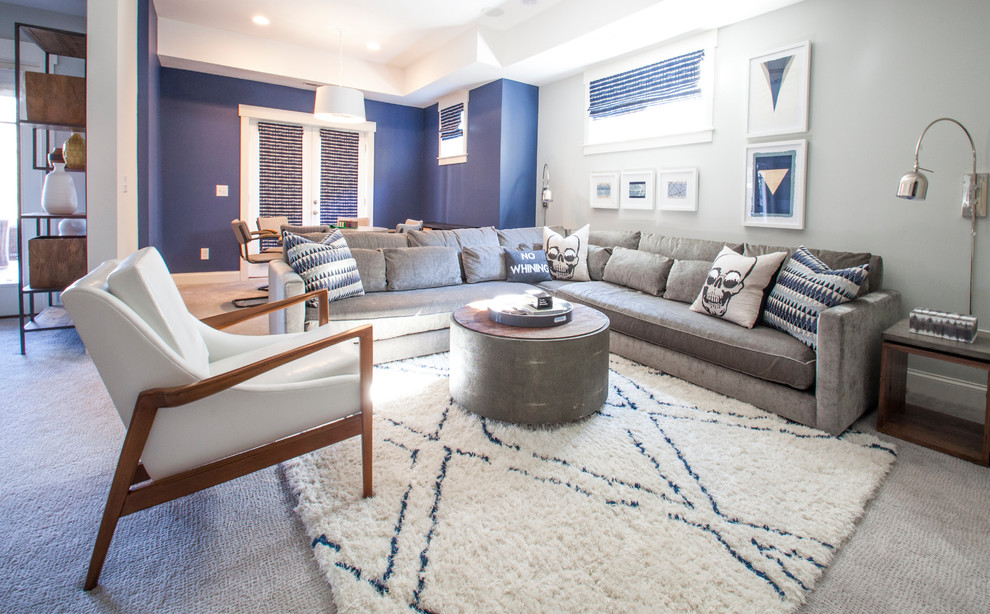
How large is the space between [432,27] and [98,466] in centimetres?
485

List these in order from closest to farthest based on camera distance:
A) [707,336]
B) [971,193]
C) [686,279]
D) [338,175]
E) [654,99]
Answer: [971,193]
[707,336]
[686,279]
[654,99]
[338,175]

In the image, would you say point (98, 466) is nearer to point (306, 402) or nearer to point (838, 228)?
point (306, 402)

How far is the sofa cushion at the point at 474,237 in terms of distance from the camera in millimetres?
4363

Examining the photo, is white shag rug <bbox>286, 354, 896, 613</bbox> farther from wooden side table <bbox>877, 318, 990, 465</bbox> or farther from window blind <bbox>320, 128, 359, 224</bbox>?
window blind <bbox>320, 128, 359, 224</bbox>

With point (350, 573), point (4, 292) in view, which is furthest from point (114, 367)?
point (4, 292)

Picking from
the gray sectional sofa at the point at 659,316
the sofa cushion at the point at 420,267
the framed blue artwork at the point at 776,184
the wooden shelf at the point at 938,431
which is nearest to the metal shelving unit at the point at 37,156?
the gray sectional sofa at the point at 659,316

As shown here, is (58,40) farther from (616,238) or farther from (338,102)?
(616,238)

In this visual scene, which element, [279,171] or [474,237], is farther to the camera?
[279,171]

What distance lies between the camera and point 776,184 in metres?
3.59

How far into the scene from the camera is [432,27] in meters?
5.25

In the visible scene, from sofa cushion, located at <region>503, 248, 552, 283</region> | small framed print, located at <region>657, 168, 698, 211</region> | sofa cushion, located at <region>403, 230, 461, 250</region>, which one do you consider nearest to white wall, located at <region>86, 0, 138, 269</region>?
sofa cushion, located at <region>403, 230, 461, 250</region>

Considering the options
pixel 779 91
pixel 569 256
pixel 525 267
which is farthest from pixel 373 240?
pixel 779 91

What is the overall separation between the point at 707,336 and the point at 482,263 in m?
1.92

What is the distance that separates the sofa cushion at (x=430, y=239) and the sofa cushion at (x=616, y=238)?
1.27m
